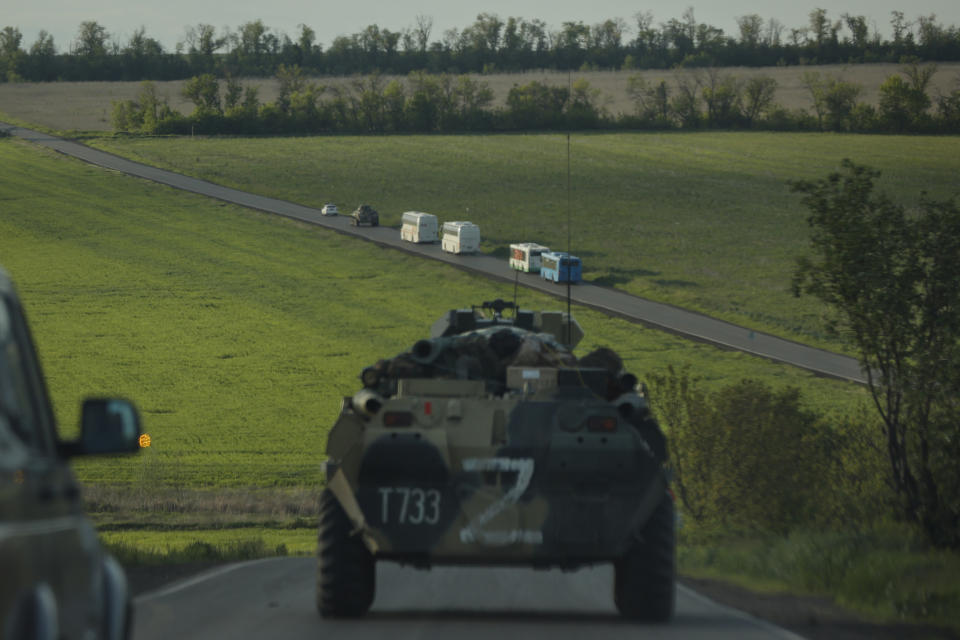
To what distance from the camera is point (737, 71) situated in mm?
179000

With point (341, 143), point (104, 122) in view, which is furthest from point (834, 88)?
point (104, 122)

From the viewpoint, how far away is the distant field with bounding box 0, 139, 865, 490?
54344 millimetres

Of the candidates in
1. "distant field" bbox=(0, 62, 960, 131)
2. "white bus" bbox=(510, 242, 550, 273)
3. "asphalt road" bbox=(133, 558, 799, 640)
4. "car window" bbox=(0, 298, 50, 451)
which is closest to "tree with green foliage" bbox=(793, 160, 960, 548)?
"asphalt road" bbox=(133, 558, 799, 640)

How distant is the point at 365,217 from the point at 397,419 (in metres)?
94.2

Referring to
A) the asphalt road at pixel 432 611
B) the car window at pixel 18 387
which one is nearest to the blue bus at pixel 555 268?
the asphalt road at pixel 432 611

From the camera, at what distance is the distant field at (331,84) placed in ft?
524

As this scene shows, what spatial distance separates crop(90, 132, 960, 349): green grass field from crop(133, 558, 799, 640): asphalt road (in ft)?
190

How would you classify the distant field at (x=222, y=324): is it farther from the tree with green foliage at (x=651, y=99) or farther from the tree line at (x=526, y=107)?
the tree with green foliage at (x=651, y=99)

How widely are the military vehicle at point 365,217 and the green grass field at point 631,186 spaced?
99.3 inches

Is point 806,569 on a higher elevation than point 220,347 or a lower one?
higher

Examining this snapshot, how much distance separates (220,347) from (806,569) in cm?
5685

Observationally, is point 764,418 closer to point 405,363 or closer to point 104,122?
point 405,363

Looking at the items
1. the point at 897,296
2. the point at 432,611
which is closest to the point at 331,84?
the point at 897,296

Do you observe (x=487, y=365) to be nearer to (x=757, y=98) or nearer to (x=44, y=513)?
(x=44, y=513)
